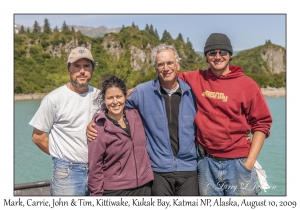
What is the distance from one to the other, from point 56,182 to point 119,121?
0.90 m

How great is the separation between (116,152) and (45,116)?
2.65 ft

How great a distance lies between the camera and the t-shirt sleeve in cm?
343

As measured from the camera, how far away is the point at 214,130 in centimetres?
335

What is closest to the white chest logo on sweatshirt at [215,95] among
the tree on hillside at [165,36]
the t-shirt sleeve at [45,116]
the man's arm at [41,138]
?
the t-shirt sleeve at [45,116]

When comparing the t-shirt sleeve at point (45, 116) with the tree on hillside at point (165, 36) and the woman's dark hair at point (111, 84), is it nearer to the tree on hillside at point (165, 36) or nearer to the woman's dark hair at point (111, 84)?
the woman's dark hair at point (111, 84)

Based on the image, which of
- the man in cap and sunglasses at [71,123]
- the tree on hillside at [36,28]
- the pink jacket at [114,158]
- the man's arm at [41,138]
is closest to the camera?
the pink jacket at [114,158]

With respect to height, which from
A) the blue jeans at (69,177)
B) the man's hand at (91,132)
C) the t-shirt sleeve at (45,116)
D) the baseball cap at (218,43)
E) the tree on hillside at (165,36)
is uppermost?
the tree on hillside at (165,36)

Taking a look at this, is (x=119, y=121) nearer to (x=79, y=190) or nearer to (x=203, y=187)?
(x=79, y=190)

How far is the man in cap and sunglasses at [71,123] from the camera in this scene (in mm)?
3428

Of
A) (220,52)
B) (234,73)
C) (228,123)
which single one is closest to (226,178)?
(228,123)

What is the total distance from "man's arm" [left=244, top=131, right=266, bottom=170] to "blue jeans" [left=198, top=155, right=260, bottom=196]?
5cm

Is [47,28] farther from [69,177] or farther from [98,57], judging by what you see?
[69,177]

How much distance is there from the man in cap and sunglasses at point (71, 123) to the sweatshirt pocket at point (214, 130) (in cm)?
106

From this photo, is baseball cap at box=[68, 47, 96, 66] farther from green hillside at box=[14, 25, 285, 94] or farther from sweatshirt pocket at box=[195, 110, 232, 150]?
green hillside at box=[14, 25, 285, 94]
